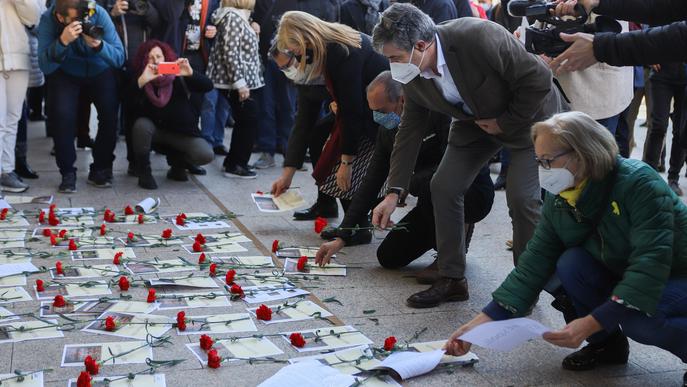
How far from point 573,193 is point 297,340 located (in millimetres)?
1257

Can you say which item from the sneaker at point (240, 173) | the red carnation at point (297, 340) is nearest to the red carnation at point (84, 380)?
the red carnation at point (297, 340)

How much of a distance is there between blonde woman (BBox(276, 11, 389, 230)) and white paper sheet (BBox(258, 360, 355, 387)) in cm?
188

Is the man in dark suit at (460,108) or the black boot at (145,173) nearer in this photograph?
the man in dark suit at (460,108)

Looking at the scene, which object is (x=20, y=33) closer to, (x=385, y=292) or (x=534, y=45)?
(x=385, y=292)

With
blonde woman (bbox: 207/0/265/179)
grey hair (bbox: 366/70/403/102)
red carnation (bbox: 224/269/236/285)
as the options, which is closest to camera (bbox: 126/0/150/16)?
blonde woman (bbox: 207/0/265/179)

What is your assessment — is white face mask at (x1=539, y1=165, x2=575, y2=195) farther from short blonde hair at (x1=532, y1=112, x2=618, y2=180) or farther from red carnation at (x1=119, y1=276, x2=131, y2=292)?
red carnation at (x1=119, y1=276, x2=131, y2=292)

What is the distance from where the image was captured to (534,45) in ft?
12.1

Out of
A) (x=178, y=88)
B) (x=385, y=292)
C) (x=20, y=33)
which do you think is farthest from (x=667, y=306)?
(x=20, y=33)

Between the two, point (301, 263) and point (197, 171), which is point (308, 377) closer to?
point (301, 263)

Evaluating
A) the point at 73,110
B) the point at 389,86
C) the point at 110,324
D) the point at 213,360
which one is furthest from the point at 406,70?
the point at 73,110

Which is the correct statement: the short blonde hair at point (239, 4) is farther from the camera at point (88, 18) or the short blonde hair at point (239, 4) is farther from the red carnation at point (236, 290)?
the red carnation at point (236, 290)

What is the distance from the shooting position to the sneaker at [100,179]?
728 cm

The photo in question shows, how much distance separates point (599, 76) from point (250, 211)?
2602 millimetres

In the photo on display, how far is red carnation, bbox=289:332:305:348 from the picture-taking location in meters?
3.67
